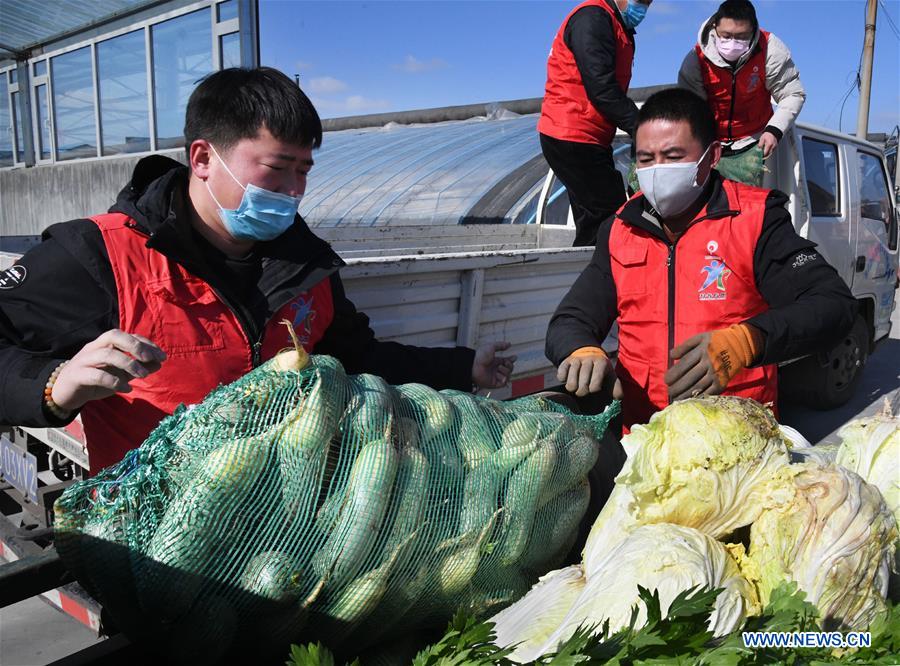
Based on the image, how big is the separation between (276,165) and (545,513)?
126 cm

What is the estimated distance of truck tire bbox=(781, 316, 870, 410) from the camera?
264 inches

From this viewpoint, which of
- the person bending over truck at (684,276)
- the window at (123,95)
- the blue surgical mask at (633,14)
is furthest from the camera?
the window at (123,95)

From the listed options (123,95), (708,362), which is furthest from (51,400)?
(123,95)

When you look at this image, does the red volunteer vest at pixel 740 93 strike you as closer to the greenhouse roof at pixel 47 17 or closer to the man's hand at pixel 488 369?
the man's hand at pixel 488 369

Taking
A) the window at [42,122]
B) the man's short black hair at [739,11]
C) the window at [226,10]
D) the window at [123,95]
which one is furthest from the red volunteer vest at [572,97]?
the window at [42,122]

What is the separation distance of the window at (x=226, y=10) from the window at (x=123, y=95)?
218cm

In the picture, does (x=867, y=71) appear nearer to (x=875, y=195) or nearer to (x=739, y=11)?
(x=875, y=195)

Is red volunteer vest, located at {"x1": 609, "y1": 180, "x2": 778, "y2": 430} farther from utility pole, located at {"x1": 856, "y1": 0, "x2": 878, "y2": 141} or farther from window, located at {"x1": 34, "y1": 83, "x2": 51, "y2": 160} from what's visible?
utility pole, located at {"x1": 856, "y1": 0, "x2": 878, "y2": 141}

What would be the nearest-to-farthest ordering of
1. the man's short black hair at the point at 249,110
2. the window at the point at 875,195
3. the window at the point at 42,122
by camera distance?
the man's short black hair at the point at 249,110 < the window at the point at 875,195 < the window at the point at 42,122

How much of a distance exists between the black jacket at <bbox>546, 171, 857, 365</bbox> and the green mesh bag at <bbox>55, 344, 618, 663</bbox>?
3.84 ft

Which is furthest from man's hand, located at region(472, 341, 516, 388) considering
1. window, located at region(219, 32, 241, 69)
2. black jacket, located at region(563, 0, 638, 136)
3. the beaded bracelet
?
window, located at region(219, 32, 241, 69)

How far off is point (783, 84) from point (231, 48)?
15.3 ft

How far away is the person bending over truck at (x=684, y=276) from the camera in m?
2.38

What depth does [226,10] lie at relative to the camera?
6520 mm
